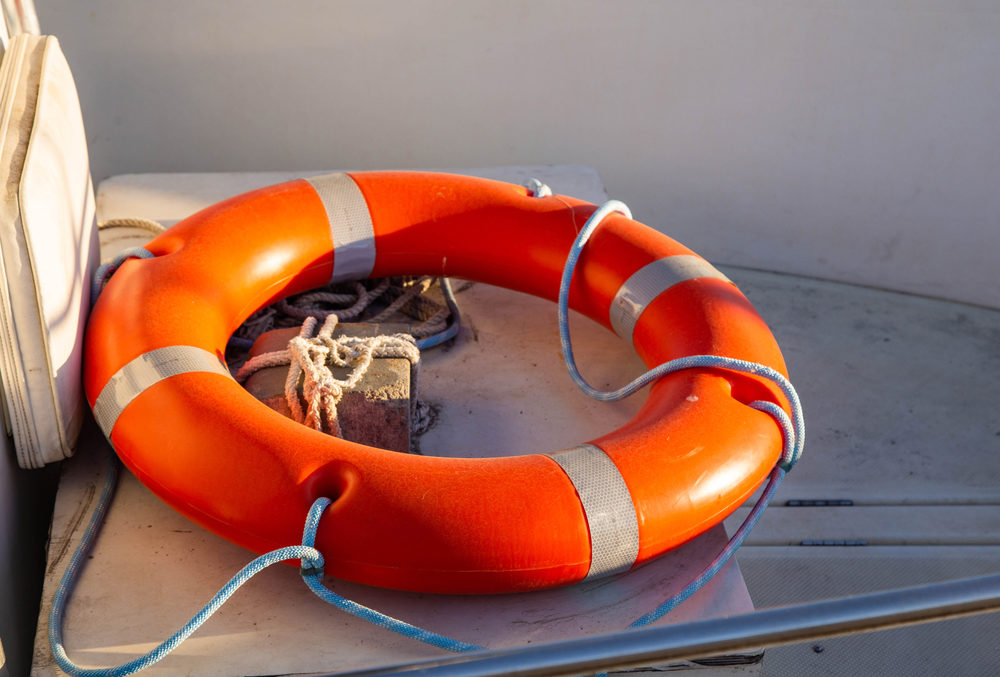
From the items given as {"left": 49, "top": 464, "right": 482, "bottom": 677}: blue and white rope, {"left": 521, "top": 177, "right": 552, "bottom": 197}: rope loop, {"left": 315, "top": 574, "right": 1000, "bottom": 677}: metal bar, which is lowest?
{"left": 49, "top": 464, "right": 482, "bottom": 677}: blue and white rope

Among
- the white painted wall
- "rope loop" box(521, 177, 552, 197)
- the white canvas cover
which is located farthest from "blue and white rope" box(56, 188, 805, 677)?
the white painted wall

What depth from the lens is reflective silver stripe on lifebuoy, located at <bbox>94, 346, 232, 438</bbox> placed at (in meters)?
1.28

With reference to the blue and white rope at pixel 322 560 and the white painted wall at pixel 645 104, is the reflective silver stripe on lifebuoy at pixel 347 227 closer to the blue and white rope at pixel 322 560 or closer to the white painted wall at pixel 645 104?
the blue and white rope at pixel 322 560

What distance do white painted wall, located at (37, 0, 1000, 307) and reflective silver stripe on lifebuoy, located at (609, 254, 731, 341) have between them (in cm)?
107


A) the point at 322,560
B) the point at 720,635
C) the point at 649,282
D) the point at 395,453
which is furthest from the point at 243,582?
the point at 649,282

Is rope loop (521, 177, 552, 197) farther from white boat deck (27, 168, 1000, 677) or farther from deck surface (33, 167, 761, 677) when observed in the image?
deck surface (33, 167, 761, 677)

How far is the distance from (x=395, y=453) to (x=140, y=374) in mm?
390

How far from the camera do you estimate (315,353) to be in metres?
1.39

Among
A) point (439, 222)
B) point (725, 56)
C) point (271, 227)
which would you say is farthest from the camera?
point (725, 56)

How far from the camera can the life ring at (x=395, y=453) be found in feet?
3.70

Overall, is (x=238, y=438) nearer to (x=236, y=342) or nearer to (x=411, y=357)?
(x=411, y=357)

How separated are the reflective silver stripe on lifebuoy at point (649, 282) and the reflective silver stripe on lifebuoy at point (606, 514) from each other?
45cm

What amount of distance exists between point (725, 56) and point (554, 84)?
46cm

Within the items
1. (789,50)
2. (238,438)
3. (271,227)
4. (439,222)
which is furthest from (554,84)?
(238,438)
